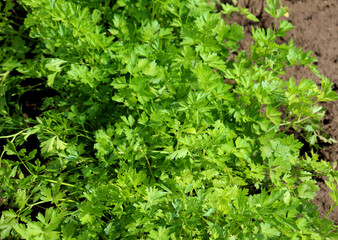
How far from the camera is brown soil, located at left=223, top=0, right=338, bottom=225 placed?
120 inches

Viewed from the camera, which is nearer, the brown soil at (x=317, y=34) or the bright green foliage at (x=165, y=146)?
the bright green foliage at (x=165, y=146)

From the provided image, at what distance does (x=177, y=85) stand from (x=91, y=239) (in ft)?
3.36

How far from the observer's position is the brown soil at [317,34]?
3.05 meters

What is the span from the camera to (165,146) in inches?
84.6

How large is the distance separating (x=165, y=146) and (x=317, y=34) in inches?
84.6

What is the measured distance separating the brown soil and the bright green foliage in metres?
0.70

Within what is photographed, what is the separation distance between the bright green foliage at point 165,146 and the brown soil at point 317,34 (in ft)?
2.28

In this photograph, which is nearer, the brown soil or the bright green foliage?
the bright green foliage

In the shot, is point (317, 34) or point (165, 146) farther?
point (317, 34)

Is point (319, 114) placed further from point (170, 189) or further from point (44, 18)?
point (44, 18)

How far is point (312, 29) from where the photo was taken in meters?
3.51

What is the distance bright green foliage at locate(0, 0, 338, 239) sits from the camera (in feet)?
6.48

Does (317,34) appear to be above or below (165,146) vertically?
above

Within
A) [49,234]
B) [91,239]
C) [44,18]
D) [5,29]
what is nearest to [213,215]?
[91,239]
